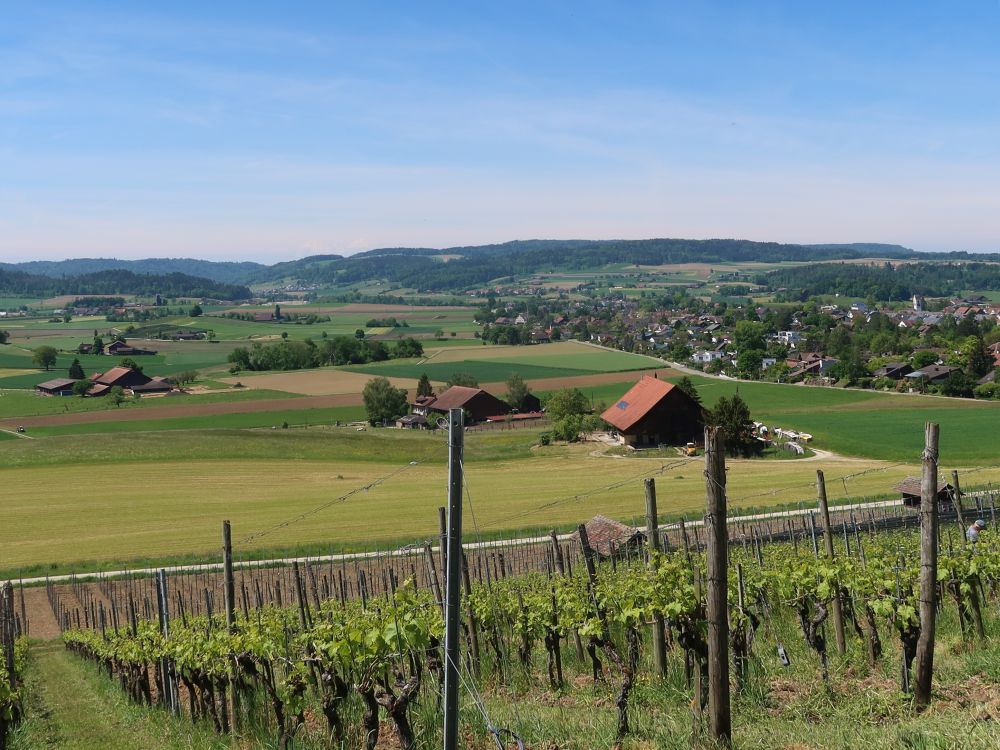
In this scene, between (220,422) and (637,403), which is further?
(220,422)

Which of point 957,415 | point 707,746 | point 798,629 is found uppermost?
point 707,746

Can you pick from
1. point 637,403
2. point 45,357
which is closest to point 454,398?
point 637,403

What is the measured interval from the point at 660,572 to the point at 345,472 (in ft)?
160

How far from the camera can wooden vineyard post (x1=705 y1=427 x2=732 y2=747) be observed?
9164mm

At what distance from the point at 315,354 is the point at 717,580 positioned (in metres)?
130

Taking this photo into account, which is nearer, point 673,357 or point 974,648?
point 974,648

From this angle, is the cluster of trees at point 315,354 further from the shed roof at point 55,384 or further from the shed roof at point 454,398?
the shed roof at point 454,398

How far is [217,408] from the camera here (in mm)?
92000

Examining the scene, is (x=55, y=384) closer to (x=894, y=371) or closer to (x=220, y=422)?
(x=220, y=422)

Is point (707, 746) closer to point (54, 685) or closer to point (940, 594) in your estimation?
point (940, 594)

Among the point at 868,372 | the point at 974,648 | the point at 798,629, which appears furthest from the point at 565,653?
the point at 868,372

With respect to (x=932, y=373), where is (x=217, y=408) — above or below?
above

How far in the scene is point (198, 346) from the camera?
166 metres

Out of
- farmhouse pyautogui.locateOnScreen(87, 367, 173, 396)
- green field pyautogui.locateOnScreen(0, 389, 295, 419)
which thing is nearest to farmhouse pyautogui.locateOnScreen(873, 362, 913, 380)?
green field pyautogui.locateOnScreen(0, 389, 295, 419)
